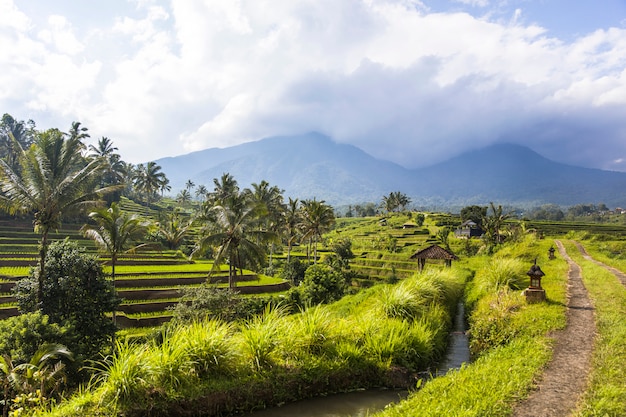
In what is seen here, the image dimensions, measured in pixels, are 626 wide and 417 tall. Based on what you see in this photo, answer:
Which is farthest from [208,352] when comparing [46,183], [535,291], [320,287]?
[320,287]

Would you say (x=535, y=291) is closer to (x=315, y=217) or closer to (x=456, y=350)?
(x=456, y=350)

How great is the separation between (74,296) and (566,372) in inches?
697

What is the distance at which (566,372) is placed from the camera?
713 centimetres

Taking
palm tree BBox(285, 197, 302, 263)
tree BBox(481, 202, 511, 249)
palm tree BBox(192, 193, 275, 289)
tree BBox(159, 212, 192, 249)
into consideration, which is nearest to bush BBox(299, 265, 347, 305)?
palm tree BBox(192, 193, 275, 289)

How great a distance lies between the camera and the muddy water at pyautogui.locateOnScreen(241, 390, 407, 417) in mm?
7426

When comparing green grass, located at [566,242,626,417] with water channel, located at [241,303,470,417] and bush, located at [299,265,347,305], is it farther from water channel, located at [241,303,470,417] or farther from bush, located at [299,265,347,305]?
bush, located at [299,265,347,305]

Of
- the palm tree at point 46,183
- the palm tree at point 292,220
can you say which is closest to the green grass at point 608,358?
the palm tree at point 46,183

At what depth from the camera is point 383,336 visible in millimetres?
9398

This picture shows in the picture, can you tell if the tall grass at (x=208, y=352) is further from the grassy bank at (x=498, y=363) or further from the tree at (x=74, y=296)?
the tree at (x=74, y=296)

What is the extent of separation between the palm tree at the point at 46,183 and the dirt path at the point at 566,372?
18.2 meters

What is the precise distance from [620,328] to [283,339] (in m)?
8.23

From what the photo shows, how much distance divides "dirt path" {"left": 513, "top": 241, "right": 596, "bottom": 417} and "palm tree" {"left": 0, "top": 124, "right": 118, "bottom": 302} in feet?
59.8

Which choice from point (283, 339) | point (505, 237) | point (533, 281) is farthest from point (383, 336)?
point (505, 237)

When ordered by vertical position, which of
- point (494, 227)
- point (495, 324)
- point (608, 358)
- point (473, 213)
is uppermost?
point (473, 213)
